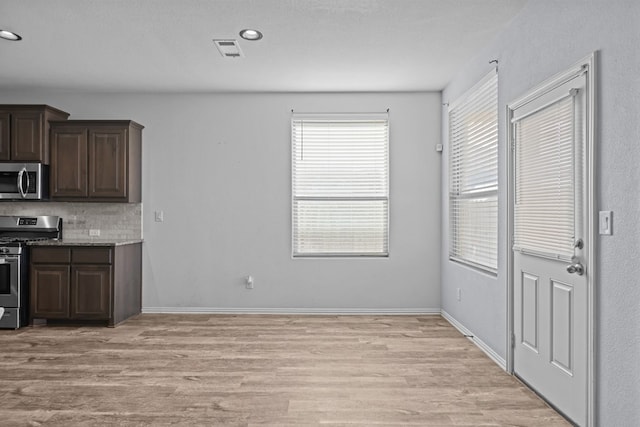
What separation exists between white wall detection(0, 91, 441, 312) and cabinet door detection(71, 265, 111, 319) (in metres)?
0.73

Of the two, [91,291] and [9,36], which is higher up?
[9,36]

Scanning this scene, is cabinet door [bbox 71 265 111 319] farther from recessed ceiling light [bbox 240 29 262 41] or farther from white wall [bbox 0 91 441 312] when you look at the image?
recessed ceiling light [bbox 240 29 262 41]

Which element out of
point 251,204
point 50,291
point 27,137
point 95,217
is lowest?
point 50,291

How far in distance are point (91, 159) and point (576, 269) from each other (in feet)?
15.5

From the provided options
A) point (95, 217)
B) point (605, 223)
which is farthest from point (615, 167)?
point (95, 217)

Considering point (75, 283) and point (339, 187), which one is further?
point (339, 187)

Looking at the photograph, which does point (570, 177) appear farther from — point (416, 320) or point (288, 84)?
point (288, 84)

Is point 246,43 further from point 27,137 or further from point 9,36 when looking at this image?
point 27,137

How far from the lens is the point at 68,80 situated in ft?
16.7

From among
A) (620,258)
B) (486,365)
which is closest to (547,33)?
(620,258)

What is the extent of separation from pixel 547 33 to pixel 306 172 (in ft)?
10.3

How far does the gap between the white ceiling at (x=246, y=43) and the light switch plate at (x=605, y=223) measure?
1.64 meters

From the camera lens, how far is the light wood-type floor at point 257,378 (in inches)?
108

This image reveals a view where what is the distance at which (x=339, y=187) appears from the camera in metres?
5.58
